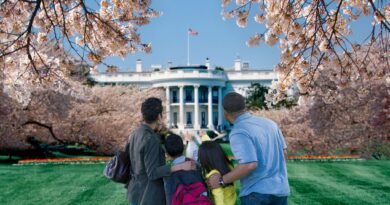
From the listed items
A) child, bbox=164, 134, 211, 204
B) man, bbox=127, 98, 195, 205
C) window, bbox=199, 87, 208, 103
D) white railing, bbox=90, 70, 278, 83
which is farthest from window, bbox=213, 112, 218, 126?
child, bbox=164, 134, 211, 204

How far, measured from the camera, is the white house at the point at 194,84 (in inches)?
3322

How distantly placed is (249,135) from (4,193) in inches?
353

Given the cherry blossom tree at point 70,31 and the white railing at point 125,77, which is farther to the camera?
the white railing at point 125,77

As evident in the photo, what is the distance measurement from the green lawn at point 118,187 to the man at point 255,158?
19.9 feet

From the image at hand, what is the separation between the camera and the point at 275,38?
21.4ft

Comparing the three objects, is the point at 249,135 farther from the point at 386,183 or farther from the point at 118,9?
the point at 386,183

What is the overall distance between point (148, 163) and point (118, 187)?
8.13m

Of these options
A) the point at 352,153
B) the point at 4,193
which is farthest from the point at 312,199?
the point at 352,153

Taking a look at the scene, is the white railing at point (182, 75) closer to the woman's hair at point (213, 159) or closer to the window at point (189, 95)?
the window at point (189, 95)

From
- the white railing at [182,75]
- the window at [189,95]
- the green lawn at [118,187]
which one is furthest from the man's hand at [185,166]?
the window at [189,95]

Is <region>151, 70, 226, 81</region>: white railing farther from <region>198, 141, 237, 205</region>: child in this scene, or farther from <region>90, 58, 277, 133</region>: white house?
<region>198, 141, 237, 205</region>: child

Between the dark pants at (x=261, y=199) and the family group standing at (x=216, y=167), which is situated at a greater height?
the family group standing at (x=216, y=167)

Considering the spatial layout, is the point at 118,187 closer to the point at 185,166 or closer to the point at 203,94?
the point at 185,166

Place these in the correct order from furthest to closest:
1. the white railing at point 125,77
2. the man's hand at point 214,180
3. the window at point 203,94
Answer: the window at point 203,94, the white railing at point 125,77, the man's hand at point 214,180
